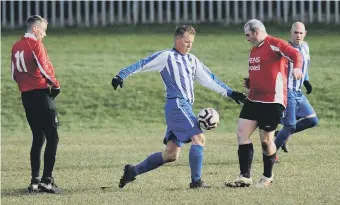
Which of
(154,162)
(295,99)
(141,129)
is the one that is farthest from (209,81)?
(141,129)

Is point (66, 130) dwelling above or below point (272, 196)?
below

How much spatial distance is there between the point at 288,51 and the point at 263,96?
2.03 feet

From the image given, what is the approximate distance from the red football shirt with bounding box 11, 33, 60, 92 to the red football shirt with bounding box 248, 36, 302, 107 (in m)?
2.23

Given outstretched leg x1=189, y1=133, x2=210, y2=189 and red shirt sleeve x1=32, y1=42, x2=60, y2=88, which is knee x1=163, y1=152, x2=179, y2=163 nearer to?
outstretched leg x1=189, y1=133, x2=210, y2=189

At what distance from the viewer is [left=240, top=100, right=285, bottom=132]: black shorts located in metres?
12.5

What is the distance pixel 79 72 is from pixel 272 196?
47.7 feet

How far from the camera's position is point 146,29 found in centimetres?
3147

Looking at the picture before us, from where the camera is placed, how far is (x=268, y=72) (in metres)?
12.5

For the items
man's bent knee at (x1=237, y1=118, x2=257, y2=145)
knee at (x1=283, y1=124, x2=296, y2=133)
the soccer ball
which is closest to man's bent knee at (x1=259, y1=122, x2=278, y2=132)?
man's bent knee at (x1=237, y1=118, x2=257, y2=145)

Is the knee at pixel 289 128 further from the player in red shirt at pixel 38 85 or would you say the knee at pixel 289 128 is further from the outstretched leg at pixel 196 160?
the player in red shirt at pixel 38 85

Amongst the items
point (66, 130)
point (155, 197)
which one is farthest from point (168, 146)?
point (66, 130)

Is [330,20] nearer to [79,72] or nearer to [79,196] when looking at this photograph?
[79,72]

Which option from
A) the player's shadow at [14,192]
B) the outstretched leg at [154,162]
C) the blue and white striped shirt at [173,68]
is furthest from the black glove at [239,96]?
the player's shadow at [14,192]

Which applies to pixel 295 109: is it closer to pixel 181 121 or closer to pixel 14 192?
pixel 181 121
